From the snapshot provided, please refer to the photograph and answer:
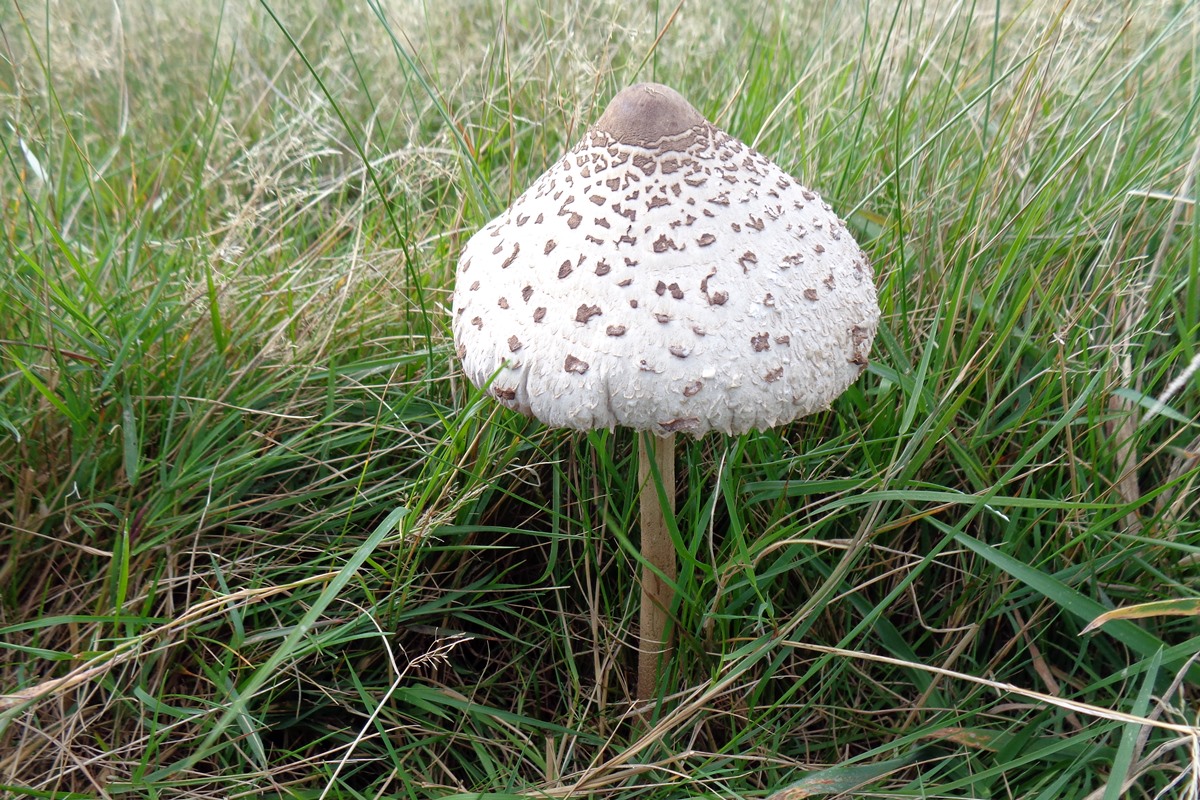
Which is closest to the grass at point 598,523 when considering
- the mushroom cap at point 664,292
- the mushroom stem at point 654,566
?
Answer: the mushroom stem at point 654,566

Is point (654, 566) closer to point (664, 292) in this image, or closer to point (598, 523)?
point (598, 523)

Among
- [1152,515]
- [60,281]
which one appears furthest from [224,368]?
[1152,515]

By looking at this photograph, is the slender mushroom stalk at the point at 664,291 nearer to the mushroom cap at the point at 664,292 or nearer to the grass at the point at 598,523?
the mushroom cap at the point at 664,292

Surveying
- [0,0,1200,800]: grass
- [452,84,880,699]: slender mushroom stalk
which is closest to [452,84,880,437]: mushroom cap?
[452,84,880,699]: slender mushroom stalk

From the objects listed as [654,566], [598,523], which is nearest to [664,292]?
[654,566]

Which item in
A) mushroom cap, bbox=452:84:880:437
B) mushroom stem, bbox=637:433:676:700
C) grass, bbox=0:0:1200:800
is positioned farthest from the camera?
mushroom stem, bbox=637:433:676:700

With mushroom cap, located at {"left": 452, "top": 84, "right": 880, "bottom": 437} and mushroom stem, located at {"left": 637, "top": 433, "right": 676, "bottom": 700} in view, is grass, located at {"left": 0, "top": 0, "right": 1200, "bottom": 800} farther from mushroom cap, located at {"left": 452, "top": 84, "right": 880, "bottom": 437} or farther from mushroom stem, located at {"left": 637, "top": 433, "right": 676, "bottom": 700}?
mushroom cap, located at {"left": 452, "top": 84, "right": 880, "bottom": 437}
